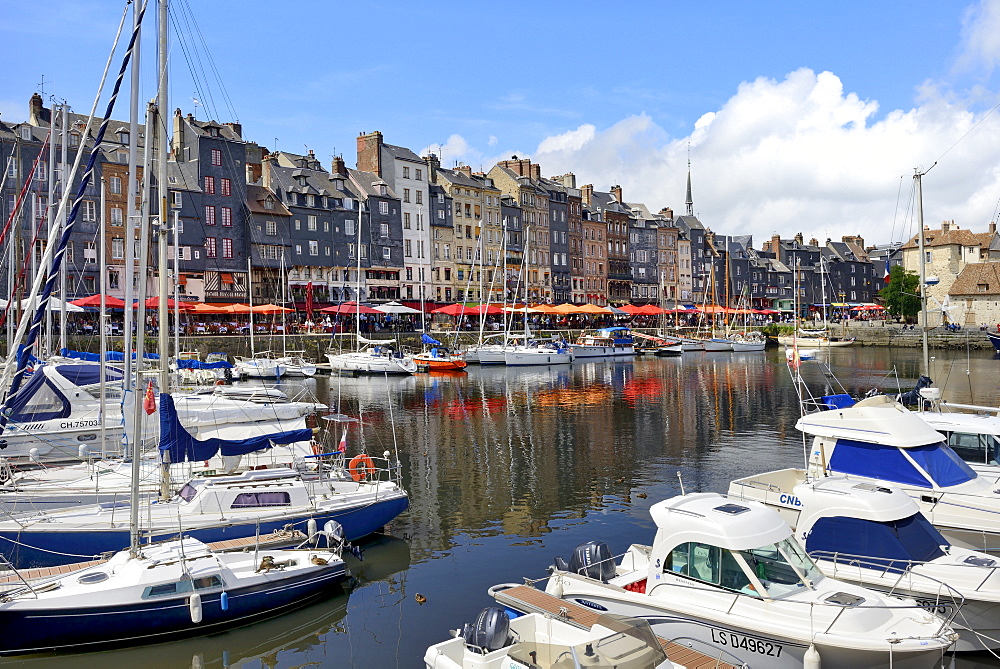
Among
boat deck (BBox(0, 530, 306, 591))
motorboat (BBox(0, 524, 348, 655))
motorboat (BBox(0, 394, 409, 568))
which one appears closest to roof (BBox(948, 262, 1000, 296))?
motorboat (BBox(0, 394, 409, 568))

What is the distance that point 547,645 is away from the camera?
9.91m

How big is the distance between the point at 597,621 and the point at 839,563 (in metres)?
5.23

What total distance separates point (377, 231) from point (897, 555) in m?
81.6

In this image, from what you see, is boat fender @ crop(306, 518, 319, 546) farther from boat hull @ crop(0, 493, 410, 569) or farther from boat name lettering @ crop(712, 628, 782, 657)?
boat name lettering @ crop(712, 628, 782, 657)

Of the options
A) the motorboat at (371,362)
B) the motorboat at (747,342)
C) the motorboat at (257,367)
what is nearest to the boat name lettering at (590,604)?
the motorboat at (257,367)

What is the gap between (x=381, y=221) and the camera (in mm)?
91250

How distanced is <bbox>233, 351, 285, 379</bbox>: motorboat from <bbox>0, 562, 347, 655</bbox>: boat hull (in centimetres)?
4254

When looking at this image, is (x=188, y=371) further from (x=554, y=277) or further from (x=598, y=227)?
(x=598, y=227)

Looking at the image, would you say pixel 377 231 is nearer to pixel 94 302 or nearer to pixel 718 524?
pixel 94 302

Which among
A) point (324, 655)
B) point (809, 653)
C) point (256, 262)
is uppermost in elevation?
point (256, 262)

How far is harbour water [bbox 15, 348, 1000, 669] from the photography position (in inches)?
559

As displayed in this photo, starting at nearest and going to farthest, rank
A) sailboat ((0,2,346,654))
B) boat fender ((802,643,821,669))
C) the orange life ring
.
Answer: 1. boat fender ((802,643,821,669))
2. sailboat ((0,2,346,654))
3. the orange life ring

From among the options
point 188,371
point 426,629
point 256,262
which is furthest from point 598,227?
point 426,629

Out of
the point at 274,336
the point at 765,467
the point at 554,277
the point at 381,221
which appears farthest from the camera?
the point at 554,277
